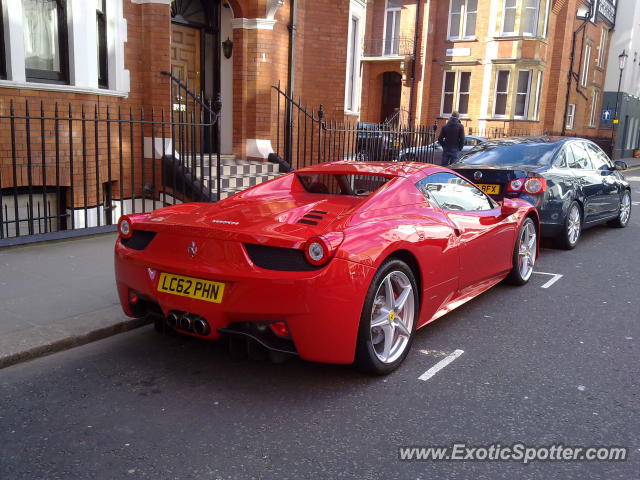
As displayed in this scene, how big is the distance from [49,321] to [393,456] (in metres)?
2.94

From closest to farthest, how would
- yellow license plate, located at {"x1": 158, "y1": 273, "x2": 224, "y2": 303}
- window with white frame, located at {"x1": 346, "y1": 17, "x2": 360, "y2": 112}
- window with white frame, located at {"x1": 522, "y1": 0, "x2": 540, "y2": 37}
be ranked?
yellow license plate, located at {"x1": 158, "y1": 273, "x2": 224, "y2": 303} → window with white frame, located at {"x1": 346, "y1": 17, "x2": 360, "y2": 112} → window with white frame, located at {"x1": 522, "y1": 0, "x2": 540, "y2": 37}

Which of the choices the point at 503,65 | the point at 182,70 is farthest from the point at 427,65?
the point at 182,70

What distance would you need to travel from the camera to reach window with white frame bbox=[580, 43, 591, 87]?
34.4 meters

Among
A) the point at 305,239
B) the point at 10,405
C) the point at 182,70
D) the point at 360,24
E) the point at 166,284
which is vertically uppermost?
the point at 360,24

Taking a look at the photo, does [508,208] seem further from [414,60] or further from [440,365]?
[414,60]

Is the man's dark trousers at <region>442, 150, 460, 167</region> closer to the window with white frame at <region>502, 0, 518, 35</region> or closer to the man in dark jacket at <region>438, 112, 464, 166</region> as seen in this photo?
the man in dark jacket at <region>438, 112, 464, 166</region>

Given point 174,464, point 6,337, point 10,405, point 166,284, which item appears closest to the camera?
point 174,464

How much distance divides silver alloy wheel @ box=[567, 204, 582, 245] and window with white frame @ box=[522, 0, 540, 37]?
22674 mm

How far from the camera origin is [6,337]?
13.3 feet

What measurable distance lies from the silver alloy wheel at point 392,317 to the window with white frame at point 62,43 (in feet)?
19.9

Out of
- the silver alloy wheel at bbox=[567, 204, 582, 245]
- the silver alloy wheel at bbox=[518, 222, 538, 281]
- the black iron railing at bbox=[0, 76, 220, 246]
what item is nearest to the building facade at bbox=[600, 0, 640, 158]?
the silver alloy wheel at bbox=[567, 204, 582, 245]

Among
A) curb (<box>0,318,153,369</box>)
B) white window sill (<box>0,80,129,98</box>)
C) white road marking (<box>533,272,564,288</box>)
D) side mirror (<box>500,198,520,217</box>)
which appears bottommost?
curb (<box>0,318,153,369</box>)

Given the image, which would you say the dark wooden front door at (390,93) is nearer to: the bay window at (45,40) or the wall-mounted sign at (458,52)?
the wall-mounted sign at (458,52)

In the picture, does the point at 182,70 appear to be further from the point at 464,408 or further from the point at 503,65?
the point at 503,65
